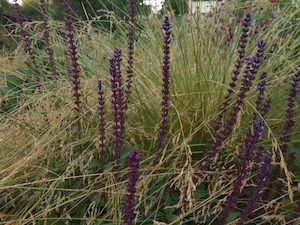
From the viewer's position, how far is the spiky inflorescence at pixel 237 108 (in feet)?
5.02

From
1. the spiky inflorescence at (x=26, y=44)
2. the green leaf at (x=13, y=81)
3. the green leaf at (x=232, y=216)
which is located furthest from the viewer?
the green leaf at (x=13, y=81)

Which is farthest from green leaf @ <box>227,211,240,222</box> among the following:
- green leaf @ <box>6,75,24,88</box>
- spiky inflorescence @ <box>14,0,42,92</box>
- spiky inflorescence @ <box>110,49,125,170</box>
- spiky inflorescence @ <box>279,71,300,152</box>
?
green leaf @ <box>6,75,24,88</box>

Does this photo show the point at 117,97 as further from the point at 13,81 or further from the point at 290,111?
the point at 13,81

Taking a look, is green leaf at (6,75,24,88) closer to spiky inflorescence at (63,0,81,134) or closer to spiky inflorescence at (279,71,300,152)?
spiky inflorescence at (63,0,81,134)

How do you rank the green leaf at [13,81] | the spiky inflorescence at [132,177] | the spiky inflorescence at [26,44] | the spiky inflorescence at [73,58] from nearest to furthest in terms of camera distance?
the spiky inflorescence at [132,177], the spiky inflorescence at [73,58], the spiky inflorescence at [26,44], the green leaf at [13,81]

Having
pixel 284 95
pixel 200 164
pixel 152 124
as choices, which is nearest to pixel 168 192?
pixel 200 164

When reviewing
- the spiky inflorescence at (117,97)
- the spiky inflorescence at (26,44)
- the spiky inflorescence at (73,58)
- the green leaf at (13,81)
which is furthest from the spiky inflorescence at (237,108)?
the green leaf at (13,81)

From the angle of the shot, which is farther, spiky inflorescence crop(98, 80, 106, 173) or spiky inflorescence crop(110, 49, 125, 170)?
spiky inflorescence crop(98, 80, 106, 173)

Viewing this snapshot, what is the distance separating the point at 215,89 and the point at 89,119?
0.60m

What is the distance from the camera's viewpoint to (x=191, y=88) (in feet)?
7.27

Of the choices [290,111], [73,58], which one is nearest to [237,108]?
[290,111]

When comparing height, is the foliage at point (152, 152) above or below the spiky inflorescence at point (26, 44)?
below

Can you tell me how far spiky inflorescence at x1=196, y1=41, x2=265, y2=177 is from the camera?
153 cm

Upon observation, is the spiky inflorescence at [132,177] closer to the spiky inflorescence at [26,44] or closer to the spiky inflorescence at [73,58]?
the spiky inflorescence at [73,58]
